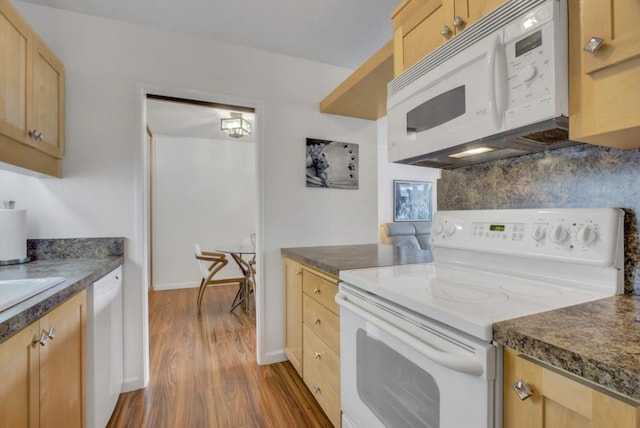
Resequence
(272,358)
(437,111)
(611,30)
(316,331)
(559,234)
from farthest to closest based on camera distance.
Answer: (272,358)
(316,331)
(437,111)
(559,234)
(611,30)

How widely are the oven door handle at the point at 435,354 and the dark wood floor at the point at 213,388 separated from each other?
105cm

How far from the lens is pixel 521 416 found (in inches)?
23.1

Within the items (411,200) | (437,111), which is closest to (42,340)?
(437,111)

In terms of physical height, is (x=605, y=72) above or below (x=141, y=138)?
below

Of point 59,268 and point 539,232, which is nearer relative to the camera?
point 539,232

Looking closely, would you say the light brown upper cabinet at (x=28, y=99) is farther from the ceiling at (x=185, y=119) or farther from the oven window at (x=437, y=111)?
the oven window at (x=437, y=111)

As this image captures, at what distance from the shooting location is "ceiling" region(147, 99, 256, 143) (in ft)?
11.3

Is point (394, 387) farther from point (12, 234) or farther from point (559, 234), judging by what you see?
point (12, 234)

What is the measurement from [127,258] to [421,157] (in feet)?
6.26

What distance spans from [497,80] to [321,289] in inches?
47.1

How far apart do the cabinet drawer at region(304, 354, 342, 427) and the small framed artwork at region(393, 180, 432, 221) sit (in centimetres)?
412

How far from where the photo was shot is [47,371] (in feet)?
3.25

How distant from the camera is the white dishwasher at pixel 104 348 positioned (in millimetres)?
1347

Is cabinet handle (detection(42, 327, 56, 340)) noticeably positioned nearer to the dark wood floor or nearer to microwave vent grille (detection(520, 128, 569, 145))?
the dark wood floor
